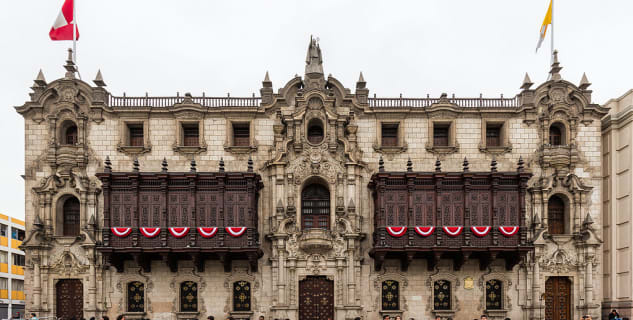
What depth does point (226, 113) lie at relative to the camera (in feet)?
99.9

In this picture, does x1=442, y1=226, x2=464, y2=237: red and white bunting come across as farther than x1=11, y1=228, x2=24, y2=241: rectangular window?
No

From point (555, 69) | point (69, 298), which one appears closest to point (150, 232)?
point (69, 298)

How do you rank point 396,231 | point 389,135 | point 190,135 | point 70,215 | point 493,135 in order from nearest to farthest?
point 396,231 → point 70,215 → point 190,135 → point 389,135 → point 493,135

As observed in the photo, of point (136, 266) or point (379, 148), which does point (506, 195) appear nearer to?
point (379, 148)

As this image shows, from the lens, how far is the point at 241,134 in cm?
3131

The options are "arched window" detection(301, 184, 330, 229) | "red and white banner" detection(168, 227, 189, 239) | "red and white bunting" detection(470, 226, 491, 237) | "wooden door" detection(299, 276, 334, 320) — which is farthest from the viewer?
"arched window" detection(301, 184, 330, 229)

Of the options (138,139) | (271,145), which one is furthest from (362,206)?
(138,139)

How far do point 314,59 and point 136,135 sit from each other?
12.2 meters

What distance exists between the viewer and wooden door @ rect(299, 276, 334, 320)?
95.1 feet

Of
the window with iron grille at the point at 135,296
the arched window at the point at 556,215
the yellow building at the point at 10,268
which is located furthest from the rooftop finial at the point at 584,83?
the yellow building at the point at 10,268

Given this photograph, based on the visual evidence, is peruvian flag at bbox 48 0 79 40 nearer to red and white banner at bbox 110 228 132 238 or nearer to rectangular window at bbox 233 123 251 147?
rectangular window at bbox 233 123 251 147

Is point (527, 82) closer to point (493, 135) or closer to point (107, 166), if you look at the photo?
point (493, 135)

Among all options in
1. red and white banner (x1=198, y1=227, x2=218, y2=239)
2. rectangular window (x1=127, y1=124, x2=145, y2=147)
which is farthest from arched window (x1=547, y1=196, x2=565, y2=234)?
rectangular window (x1=127, y1=124, x2=145, y2=147)

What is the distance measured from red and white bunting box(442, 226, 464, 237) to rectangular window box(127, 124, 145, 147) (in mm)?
19173
